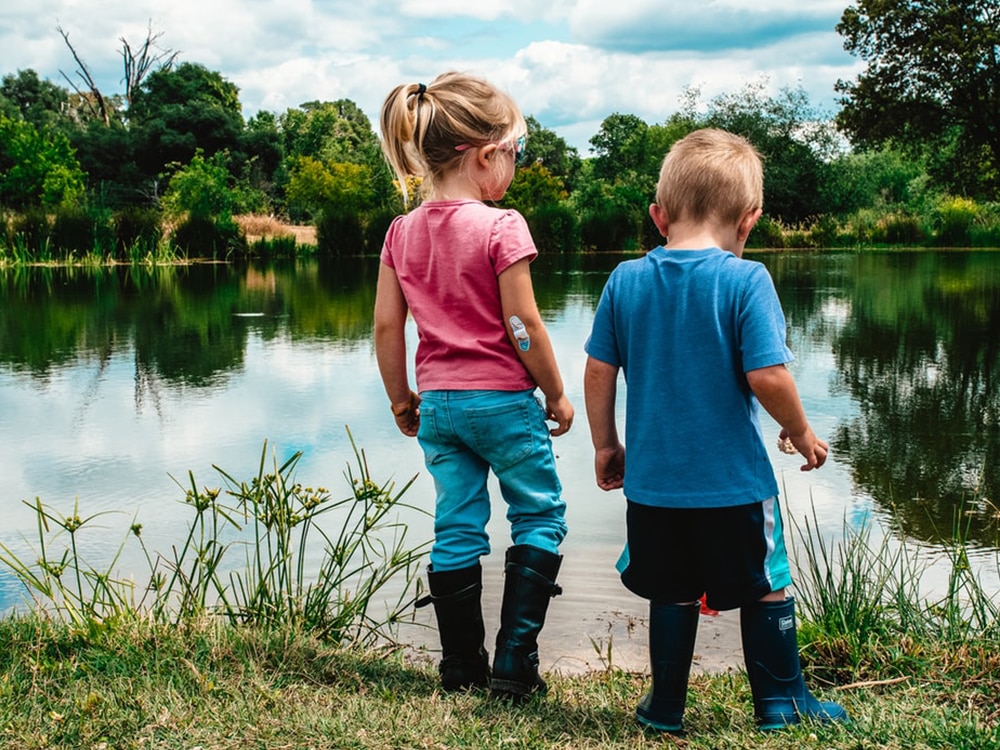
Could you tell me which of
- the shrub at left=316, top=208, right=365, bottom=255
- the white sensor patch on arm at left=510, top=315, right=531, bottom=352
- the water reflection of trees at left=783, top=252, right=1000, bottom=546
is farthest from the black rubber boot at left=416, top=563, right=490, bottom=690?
the shrub at left=316, top=208, right=365, bottom=255

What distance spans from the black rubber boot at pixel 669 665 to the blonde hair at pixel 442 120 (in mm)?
1099

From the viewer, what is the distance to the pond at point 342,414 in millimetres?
3799

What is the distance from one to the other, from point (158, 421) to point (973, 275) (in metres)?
13.7

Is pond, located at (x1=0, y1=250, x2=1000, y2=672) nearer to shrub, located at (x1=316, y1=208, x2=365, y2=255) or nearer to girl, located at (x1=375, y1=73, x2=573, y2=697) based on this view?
girl, located at (x1=375, y1=73, x2=573, y2=697)

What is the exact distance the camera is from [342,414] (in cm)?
564

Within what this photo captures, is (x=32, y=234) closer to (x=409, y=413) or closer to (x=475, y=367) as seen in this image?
(x=409, y=413)

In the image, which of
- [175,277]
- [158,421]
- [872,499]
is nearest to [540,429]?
[872,499]

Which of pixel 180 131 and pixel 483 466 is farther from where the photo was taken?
pixel 180 131

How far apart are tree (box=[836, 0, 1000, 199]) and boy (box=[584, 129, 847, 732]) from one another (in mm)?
27595

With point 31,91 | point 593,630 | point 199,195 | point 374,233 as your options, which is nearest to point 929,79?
point 374,233

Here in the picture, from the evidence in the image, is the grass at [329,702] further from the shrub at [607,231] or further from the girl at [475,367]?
the shrub at [607,231]

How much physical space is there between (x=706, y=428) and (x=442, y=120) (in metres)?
0.91

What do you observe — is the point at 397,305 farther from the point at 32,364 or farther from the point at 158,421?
the point at 32,364

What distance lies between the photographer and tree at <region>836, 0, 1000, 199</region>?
88.3ft
